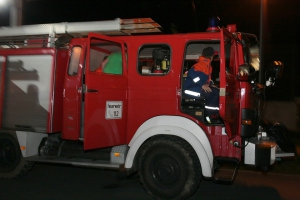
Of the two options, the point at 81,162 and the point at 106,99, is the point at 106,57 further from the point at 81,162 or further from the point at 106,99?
the point at 81,162

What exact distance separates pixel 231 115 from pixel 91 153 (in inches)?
98.2

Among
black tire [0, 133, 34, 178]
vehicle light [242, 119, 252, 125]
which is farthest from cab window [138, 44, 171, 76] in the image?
black tire [0, 133, 34, 178]

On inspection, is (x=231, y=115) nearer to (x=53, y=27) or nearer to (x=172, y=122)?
(x=172, y=122)

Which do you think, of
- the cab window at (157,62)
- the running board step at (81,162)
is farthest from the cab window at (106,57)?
the running board step at (81,162)

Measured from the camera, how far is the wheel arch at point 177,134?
5.29 m

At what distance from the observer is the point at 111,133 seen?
573 cm

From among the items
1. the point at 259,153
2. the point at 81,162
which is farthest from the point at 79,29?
the point at 259,153

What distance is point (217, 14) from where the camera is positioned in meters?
18.7

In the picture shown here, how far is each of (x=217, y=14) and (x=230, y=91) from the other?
14.3m

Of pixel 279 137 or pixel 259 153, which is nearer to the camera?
pixel 259 153

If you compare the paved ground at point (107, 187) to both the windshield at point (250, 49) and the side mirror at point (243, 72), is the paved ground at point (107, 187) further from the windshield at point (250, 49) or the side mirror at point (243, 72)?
the windshield at point (250, 49)

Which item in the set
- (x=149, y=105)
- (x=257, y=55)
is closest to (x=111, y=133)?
(x=149, y=105)

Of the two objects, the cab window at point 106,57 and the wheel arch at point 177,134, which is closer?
the wheel arch at point 177,134

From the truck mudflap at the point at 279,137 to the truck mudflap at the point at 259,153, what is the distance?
25 cm
